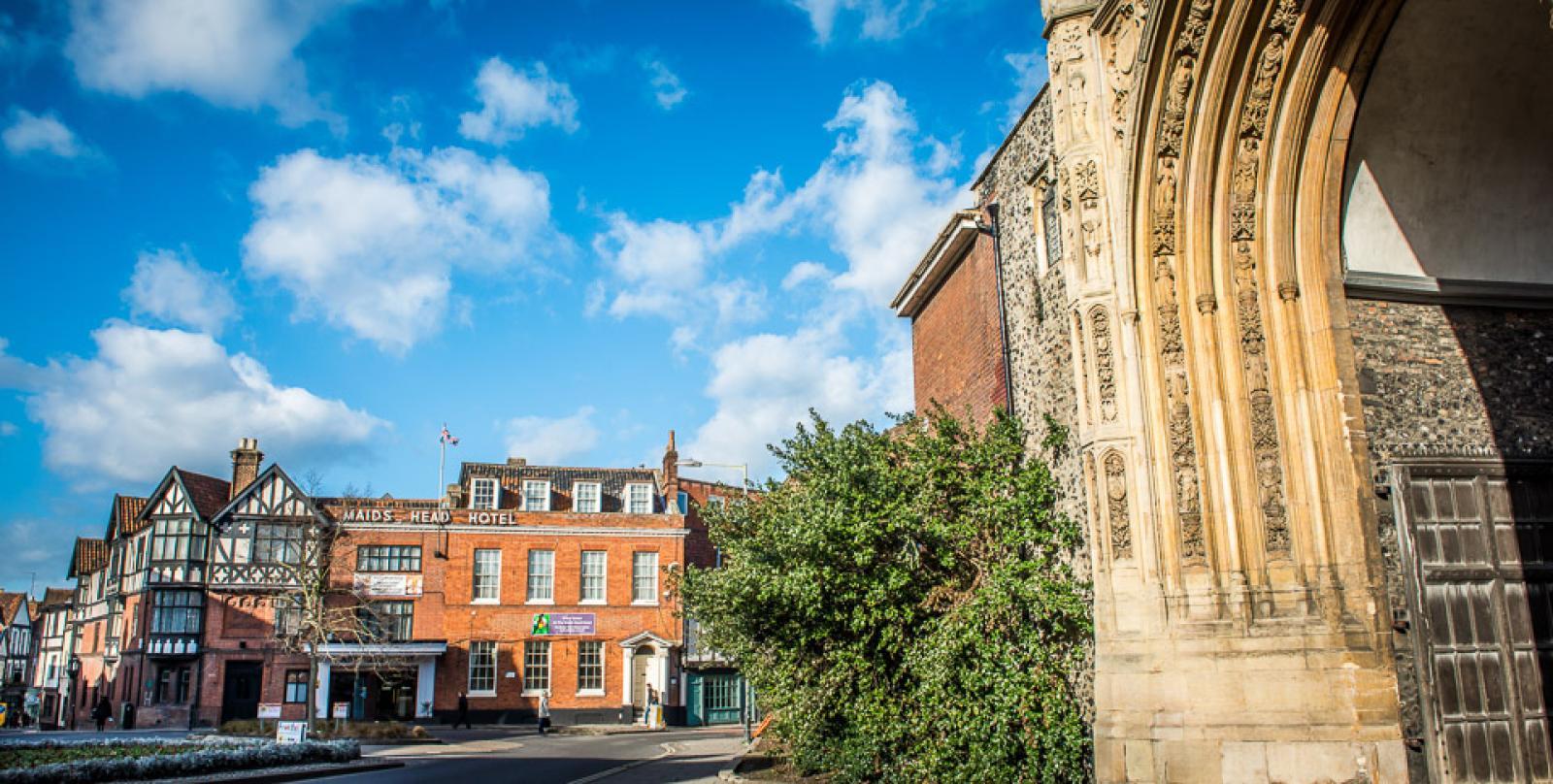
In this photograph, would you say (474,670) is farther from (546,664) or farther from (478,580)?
(478,580)

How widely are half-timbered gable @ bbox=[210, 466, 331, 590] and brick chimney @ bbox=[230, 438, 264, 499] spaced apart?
185cm

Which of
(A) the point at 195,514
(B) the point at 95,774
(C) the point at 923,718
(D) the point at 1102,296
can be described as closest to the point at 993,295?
(D) the point at 1102,296

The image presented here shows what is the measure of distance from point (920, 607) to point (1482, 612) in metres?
5.41

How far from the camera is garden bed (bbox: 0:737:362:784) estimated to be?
14958 millimetres

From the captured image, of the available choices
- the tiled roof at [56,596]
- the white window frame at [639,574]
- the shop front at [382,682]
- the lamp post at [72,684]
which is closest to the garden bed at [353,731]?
the shop front at [382,682]

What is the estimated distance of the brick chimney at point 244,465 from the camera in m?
41.7

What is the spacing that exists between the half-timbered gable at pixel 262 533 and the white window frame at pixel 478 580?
5.42m

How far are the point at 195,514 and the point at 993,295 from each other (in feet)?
114

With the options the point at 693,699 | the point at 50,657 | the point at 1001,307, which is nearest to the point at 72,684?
the point at 50,657

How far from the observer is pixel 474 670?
37.8 m

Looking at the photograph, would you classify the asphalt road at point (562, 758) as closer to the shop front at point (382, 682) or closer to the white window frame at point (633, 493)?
the shop front at point (382, 682)

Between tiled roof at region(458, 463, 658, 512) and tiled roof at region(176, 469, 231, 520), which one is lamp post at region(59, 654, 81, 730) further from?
tiled roof at region(458, 463, 658, 512)

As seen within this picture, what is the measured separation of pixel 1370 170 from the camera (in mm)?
9938

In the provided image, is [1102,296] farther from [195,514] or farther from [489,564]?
[195,514]
